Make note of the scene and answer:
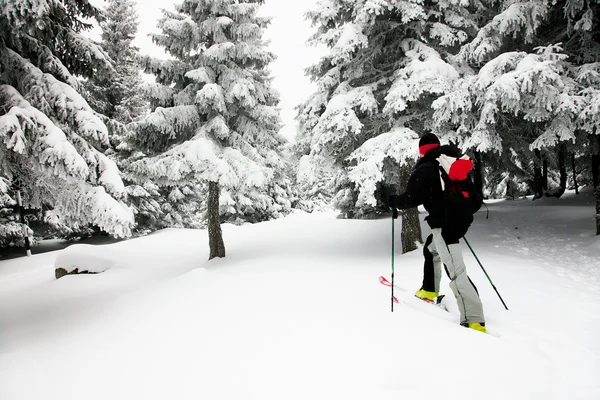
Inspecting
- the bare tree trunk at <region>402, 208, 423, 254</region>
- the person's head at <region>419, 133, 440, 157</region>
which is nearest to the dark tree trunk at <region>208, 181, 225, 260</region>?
the bare tree trunk at <region>402, 208, 423, 254</region>

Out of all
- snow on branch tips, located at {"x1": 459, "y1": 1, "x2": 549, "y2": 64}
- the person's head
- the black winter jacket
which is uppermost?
snow on branch tips, located at {"x1": 459, "y1": 1, "x2": 549, "y2": 64}

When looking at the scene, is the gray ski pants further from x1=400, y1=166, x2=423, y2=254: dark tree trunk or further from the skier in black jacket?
x1=400, y1=166, x2=423, y2=254: dark tree trunk

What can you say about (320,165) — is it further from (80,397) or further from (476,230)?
(80,397)

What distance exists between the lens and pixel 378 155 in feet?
25.1

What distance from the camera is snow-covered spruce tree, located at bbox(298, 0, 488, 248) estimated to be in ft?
25.0

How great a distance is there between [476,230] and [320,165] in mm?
5307

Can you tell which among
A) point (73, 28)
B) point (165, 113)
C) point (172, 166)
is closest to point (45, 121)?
point (73, 28)

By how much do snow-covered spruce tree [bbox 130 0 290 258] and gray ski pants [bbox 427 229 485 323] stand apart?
647cm

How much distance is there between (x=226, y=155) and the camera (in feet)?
33.0

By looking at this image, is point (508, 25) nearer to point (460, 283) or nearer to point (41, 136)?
point (460, 283)

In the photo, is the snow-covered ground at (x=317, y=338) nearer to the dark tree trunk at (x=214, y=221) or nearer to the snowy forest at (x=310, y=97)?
the snowy forest at (x=310, y=97)

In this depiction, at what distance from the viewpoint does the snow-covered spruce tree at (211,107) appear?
9.57 m

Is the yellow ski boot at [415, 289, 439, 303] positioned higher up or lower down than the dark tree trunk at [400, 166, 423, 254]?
lower down

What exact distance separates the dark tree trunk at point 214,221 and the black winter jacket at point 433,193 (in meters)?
7.71
